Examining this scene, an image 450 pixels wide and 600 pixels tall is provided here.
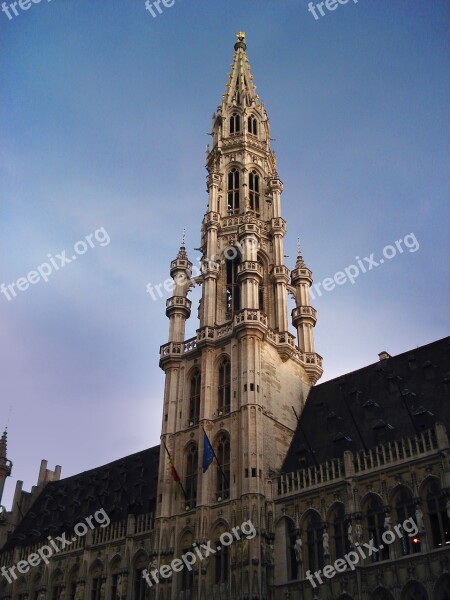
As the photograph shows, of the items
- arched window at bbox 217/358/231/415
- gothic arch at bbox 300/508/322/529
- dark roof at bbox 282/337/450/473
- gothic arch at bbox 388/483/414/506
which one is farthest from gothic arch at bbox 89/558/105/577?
gothic arch at bbox 388/483/414/506

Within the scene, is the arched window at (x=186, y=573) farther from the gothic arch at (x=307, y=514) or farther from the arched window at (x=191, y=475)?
the gothic arch at (x=307, y=514)

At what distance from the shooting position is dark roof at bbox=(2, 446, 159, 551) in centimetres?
5838

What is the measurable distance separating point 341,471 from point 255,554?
712 cm

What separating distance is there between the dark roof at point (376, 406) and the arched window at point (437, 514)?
14.8ft

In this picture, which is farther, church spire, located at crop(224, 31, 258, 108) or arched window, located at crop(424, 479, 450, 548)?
church spire, located at crop(224, 31, 258, 108)

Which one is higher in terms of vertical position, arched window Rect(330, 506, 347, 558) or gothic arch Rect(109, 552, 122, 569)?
gothic arch Rect(109, 552, 122, 569)

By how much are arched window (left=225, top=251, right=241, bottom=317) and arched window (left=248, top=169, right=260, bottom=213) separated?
7008mm

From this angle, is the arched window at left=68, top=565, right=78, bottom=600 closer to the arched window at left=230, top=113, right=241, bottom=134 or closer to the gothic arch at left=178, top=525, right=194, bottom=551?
the gothic arch at left=178, top=525, right=194, bottom=551

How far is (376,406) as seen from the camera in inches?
1934

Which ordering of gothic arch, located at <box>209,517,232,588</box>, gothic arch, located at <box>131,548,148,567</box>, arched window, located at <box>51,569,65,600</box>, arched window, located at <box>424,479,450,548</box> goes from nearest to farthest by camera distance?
1. arched window, located at <box>424,479,450,548</box>
2. gothic arch, located at <box>209,517,232,588</box>
3. gothic arch, located at <box>131,548,148,567</box>
4. arched window, located at <box>51,569,65,600</box>

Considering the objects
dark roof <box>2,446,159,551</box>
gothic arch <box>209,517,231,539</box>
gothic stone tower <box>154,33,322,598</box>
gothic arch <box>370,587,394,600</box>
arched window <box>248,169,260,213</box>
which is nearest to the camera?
gothic arch <box>370,587,394,600</box>

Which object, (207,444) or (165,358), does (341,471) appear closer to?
(207,444)

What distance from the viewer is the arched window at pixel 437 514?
38.0 m

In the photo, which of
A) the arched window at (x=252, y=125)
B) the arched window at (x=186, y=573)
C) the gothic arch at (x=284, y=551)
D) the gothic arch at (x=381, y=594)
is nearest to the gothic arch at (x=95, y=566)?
the arched window at (x=186, y=573)
